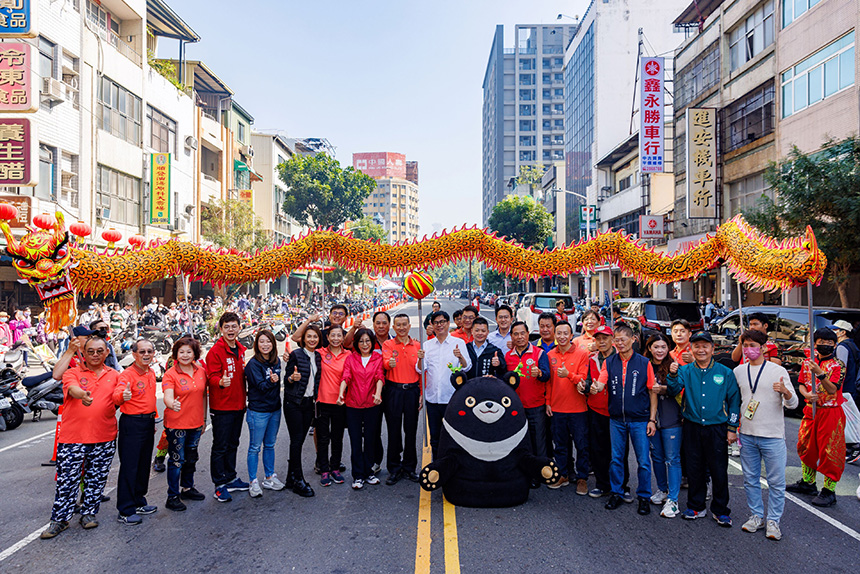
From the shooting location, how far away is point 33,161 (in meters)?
14.8

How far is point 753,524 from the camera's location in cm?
486

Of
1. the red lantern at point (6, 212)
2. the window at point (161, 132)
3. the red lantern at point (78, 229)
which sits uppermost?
the window at point (161, 132)

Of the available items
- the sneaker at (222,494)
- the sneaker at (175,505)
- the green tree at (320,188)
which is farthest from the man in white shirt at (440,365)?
the green tree at (320,188)

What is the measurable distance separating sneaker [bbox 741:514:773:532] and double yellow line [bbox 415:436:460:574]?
8.02 feet

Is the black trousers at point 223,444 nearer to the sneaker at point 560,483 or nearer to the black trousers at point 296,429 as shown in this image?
the black trousers at point 296,429

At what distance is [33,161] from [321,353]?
1299cm

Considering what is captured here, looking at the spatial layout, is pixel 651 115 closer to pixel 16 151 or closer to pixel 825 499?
pixel 825 499

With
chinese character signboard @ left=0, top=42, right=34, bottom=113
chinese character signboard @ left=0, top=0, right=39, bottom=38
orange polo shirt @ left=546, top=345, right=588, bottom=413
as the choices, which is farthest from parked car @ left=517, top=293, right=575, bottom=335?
chinese character signboard @ left=0, top=0, right=39, bottom=38

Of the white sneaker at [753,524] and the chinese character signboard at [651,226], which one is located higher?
the chinese character signboard at [651,226]

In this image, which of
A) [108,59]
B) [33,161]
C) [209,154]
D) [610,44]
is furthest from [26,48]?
[610,44]

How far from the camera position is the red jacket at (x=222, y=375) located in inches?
223

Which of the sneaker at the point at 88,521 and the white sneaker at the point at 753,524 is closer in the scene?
the white sneaker at the point at 753,524

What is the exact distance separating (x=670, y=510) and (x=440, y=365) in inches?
102

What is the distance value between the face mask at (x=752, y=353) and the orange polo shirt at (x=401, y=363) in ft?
10.5
